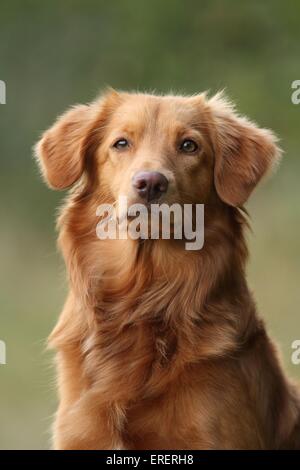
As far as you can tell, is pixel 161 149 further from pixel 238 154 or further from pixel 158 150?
pixel 238 154

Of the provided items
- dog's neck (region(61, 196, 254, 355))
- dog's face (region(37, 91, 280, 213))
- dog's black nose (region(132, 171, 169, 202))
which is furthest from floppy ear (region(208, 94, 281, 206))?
dog's black nose (region(132, 171, 169, 202))

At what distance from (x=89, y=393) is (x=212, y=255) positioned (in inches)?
24.9

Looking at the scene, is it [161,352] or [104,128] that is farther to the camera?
[104,128]

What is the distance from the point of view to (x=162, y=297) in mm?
3529

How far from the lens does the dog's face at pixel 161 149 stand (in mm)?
3445

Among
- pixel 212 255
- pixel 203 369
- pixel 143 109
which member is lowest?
pixel 203 369

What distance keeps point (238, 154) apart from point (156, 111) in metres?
0.33

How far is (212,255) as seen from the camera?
3545 millimetres

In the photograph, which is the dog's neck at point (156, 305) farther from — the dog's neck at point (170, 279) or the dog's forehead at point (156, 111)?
the dog's forehead at point (156, 111)

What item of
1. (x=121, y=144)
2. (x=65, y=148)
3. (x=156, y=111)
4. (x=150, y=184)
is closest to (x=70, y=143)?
(x=65, y=148)
